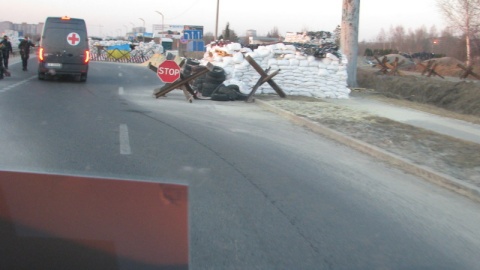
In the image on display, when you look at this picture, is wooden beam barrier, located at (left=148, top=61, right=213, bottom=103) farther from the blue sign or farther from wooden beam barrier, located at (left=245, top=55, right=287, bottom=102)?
the blue sign

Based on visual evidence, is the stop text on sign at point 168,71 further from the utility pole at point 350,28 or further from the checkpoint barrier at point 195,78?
the utility pole at point 350,28

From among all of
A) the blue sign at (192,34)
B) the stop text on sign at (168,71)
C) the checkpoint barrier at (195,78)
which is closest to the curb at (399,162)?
the checkpoint barrier at (195,78)

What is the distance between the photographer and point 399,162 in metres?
8.89

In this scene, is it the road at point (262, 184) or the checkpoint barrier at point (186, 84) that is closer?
the road at point (262, 184)

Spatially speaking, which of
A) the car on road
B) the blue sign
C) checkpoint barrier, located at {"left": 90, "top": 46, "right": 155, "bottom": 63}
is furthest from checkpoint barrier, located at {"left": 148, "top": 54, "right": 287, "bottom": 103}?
checkpoint barrier, located at {"left": 90, "top": 46, "right": 155, "bottom": 63}

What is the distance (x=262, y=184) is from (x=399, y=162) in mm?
3067

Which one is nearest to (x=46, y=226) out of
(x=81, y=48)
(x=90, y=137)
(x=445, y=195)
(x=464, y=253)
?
(x=464, y=253)

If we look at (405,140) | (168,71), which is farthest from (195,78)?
(405,140)

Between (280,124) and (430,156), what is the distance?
454 cm

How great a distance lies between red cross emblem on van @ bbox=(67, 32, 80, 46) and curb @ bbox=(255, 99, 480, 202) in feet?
34.0

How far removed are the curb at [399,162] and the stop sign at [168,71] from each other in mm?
4730

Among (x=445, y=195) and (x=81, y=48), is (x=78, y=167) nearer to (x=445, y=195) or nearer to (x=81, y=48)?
(x=445, y=195)

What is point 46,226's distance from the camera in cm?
307

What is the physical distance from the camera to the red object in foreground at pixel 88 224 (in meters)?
3.02
